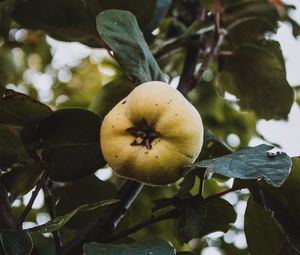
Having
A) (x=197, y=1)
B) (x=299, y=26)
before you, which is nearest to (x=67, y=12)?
(x=197, y=1)

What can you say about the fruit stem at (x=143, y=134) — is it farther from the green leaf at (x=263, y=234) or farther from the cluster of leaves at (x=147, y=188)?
the green leaf at (x=263, y=234)

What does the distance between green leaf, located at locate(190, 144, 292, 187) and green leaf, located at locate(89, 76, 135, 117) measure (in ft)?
1.56

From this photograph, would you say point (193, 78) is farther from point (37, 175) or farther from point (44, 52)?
point (44, 52)

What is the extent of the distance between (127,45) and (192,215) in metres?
0.26

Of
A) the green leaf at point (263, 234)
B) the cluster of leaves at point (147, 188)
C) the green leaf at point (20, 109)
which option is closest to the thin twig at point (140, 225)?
the cluster of leaves at point (147, 188)

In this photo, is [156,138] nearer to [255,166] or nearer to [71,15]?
[255,166]

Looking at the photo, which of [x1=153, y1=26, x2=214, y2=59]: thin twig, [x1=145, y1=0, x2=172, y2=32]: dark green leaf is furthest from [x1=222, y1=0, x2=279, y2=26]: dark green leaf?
[x1=145, y1=0, x2=172, y2=32]: dark green leaf

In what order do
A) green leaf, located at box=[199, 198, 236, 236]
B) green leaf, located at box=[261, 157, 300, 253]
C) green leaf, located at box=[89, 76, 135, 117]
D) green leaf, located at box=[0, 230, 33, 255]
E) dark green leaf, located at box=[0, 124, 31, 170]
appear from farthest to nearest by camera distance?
green leaf, located at box=[89, 76, 135, 117], dark green leaf, located at box=[0, 124, 31, 170], green leaf, located at box=[199, 198, 236, 236], green leaf, located at box=[261, 157, 300, 253], green leaf, located at box=[0, 230, 33, 255]

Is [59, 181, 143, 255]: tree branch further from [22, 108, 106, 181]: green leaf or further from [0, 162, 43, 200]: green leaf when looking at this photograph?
[0, 162, 43, 200]: green leaf

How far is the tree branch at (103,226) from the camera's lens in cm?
78

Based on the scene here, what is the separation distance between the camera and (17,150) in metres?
1.00

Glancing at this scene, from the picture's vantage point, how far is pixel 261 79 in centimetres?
122

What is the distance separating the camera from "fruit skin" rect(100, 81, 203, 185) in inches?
27.5

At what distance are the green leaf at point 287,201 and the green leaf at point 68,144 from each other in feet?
0.87
